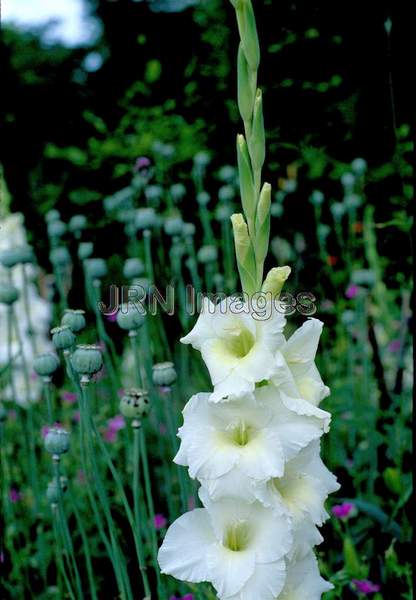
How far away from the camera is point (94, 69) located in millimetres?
3795

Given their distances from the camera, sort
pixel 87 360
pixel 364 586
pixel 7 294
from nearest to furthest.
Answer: pixel 87 360, pixel 364 586, pixel 7 294

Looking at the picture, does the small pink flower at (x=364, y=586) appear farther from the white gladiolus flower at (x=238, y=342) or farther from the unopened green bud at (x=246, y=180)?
the unopened green bud at (x=246, y=180)

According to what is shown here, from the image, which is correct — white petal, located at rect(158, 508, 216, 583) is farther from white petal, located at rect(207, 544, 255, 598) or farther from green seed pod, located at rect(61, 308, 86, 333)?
green seed pod, located at rect(61, 308, 86, 333)

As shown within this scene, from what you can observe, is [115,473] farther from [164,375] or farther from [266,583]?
[266,583]

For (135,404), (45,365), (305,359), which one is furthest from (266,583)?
(45,365)

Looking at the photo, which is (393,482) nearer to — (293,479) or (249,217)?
(293,479)

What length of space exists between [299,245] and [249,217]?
5.97 ft

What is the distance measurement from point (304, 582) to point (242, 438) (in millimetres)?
241

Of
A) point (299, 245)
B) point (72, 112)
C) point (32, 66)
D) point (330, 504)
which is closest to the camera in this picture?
point (330, 504)

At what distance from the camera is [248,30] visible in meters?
1.11

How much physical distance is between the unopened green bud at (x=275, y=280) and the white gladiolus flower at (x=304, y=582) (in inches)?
15.0

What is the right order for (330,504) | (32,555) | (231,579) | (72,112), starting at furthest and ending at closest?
(72,112) < (32,555) < (330,504) < (231,579)

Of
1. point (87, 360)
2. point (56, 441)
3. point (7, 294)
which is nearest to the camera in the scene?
point (87, 360)

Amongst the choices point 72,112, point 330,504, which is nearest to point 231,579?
point 330,504
